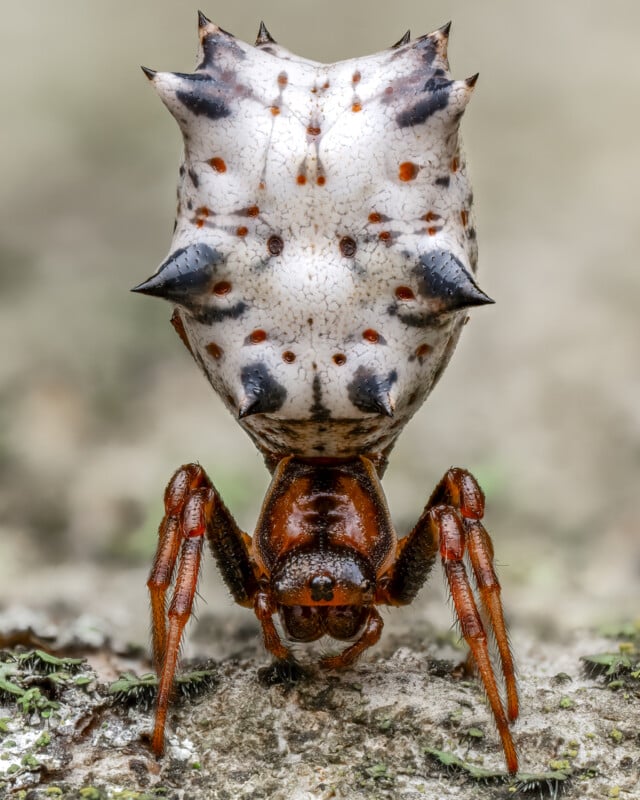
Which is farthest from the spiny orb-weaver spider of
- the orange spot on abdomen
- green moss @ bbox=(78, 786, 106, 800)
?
green moss @ bbox=(78, 786, 106, 800)

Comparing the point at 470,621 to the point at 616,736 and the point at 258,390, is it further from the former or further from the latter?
the point at 258,390

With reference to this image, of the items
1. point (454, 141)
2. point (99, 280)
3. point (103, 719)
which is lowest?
point (103, 719)

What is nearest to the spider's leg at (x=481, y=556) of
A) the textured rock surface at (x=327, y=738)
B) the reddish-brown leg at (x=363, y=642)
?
the textured rock surface at (x=327, y=738)

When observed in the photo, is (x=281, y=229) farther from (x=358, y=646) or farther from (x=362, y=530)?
(x=358, y=646)

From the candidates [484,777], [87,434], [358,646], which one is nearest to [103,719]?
[358,646]

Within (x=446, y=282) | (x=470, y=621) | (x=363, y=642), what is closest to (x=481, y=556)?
(x=470, y=621)

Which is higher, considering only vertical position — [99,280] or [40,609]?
[99,280]
